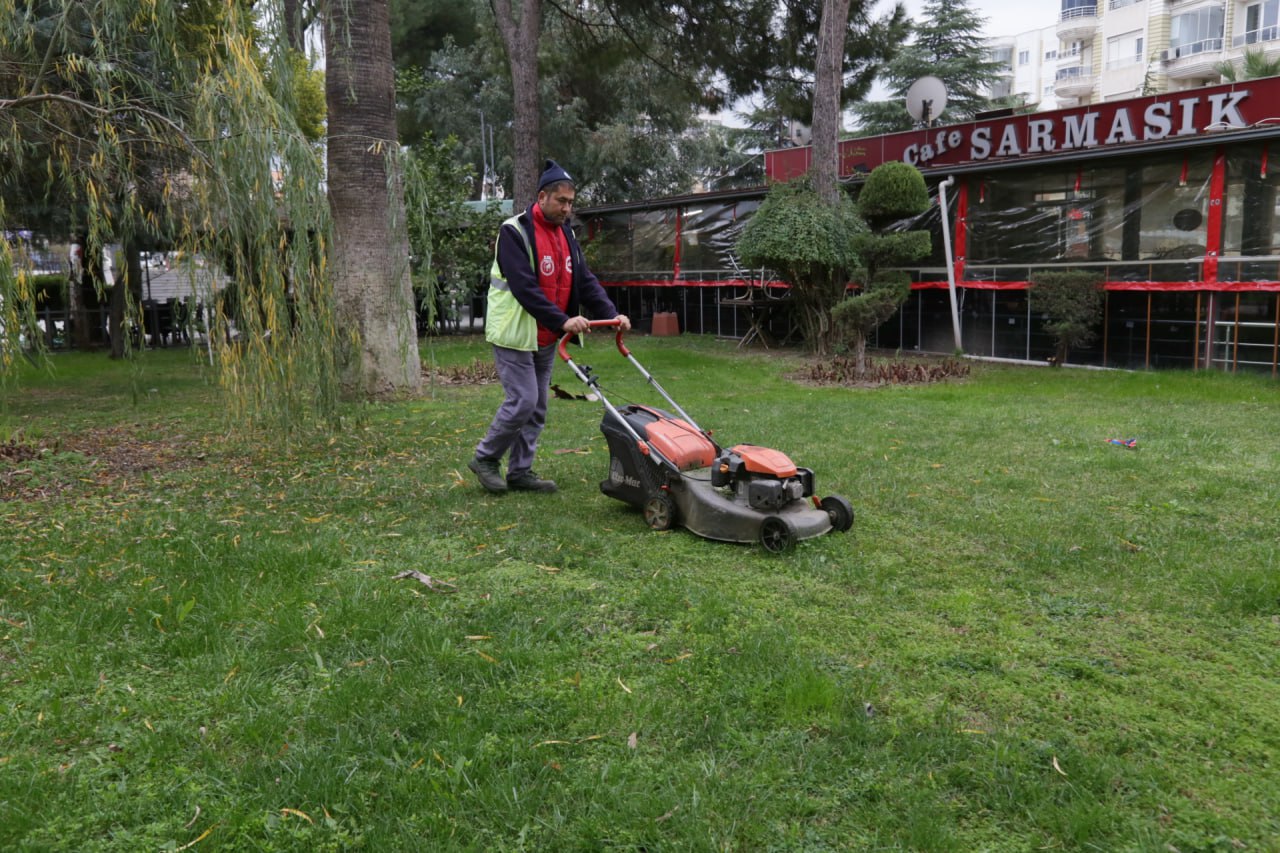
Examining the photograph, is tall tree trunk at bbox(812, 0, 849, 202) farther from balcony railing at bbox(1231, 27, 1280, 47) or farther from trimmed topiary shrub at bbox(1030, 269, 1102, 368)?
balcony railing at bbox(1231, 27, 1280, 47)

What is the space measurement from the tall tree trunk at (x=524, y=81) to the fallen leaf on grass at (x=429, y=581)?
14.8m

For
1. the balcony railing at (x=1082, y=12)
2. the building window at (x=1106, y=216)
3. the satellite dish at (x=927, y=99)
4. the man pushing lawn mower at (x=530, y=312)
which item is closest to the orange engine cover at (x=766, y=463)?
the man pushing lawn mower at (x=530, y=312)

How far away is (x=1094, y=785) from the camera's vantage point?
272cm

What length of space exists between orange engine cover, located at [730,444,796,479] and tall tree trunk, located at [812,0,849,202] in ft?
36.4

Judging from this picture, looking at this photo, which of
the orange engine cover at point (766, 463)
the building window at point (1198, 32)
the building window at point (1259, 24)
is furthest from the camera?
the building window at point (1198, 32)

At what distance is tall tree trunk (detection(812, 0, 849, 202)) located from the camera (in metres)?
15.2

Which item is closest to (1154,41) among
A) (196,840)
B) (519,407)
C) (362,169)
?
(362,169)

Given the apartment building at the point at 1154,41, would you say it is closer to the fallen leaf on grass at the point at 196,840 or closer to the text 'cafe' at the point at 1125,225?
the text 'cafe' at the point at 1125,225

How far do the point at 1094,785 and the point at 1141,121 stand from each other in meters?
13.1

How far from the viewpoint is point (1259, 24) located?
116 feet

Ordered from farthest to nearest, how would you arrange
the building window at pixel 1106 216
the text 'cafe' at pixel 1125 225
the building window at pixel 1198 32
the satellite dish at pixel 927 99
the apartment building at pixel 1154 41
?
the building window at pixel 1198 32
the apartment building at pixel 1154 41
the satellite dish at pixel 927 99
the building window at pixel 1106 216
the text 'cafe' at pixel 1125 225

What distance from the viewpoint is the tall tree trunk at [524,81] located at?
18328 mm

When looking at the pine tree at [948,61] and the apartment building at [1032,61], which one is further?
the apartment building at [1032,61]

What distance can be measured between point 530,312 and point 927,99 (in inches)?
514
